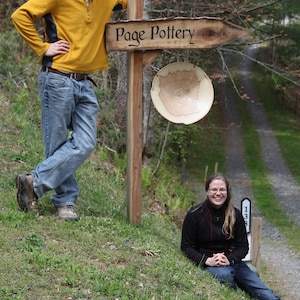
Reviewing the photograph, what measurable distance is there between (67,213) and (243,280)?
1509mm

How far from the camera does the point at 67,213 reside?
5.48 m

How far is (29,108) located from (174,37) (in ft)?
19.0

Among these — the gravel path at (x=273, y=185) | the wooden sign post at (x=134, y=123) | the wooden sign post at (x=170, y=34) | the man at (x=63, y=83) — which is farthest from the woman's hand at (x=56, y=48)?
the gravel path at (x=273, y=185)

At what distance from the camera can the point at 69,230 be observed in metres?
5.15

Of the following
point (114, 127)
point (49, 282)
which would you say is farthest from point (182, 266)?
point (114, 127)

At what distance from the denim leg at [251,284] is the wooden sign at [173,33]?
1.85 m

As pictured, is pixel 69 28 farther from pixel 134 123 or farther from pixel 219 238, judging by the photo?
pixel 219 238

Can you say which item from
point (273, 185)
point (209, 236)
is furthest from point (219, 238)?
point (273, 185)

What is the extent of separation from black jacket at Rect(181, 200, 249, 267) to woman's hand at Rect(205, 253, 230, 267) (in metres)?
0.05

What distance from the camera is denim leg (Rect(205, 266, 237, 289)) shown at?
5328mm

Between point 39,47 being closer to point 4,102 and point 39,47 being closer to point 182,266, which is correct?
point 182,266

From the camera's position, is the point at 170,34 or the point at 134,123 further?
the point at 134,123

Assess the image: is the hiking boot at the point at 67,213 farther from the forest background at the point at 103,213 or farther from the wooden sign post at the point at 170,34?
the wooden sign post at the point at 170,34

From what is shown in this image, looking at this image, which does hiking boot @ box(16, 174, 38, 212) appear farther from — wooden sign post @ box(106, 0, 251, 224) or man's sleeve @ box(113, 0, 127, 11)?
man's sleeve @ box(113, 0, 127, 11)
